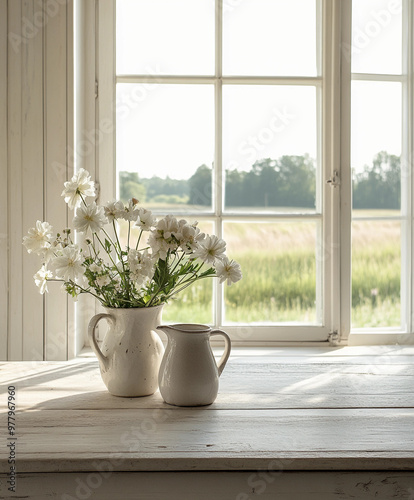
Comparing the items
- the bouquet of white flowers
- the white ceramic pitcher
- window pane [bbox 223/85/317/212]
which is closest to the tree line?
window pane [bbox 223/85/317/212]

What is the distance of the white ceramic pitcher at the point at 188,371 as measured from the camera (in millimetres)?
1433

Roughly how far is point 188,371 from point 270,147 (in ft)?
3.42

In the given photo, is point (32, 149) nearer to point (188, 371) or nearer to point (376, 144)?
point (188, 371)

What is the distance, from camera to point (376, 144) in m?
2.23

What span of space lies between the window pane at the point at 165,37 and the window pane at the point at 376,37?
489 mm

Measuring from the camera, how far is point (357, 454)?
116 cm

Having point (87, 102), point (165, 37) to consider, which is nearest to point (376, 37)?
point (165, 37)

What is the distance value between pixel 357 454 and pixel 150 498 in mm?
384

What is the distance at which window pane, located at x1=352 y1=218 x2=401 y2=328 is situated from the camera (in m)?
2.23

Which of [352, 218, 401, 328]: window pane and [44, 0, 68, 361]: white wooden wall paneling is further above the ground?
[44, 0, 68, 361]: white wooden wall paneling

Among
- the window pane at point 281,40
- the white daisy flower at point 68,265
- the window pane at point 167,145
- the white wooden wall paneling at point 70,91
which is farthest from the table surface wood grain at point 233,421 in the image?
the window pane at point 281,40

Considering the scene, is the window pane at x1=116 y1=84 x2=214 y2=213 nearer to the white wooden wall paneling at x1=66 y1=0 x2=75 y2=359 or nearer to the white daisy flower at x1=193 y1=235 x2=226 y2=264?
the white wooden wall paneling at x1=66 y1=0 x2=75 y2=359

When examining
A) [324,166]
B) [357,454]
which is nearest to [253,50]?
[324,166]

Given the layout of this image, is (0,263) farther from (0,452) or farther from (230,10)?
(230,10)
